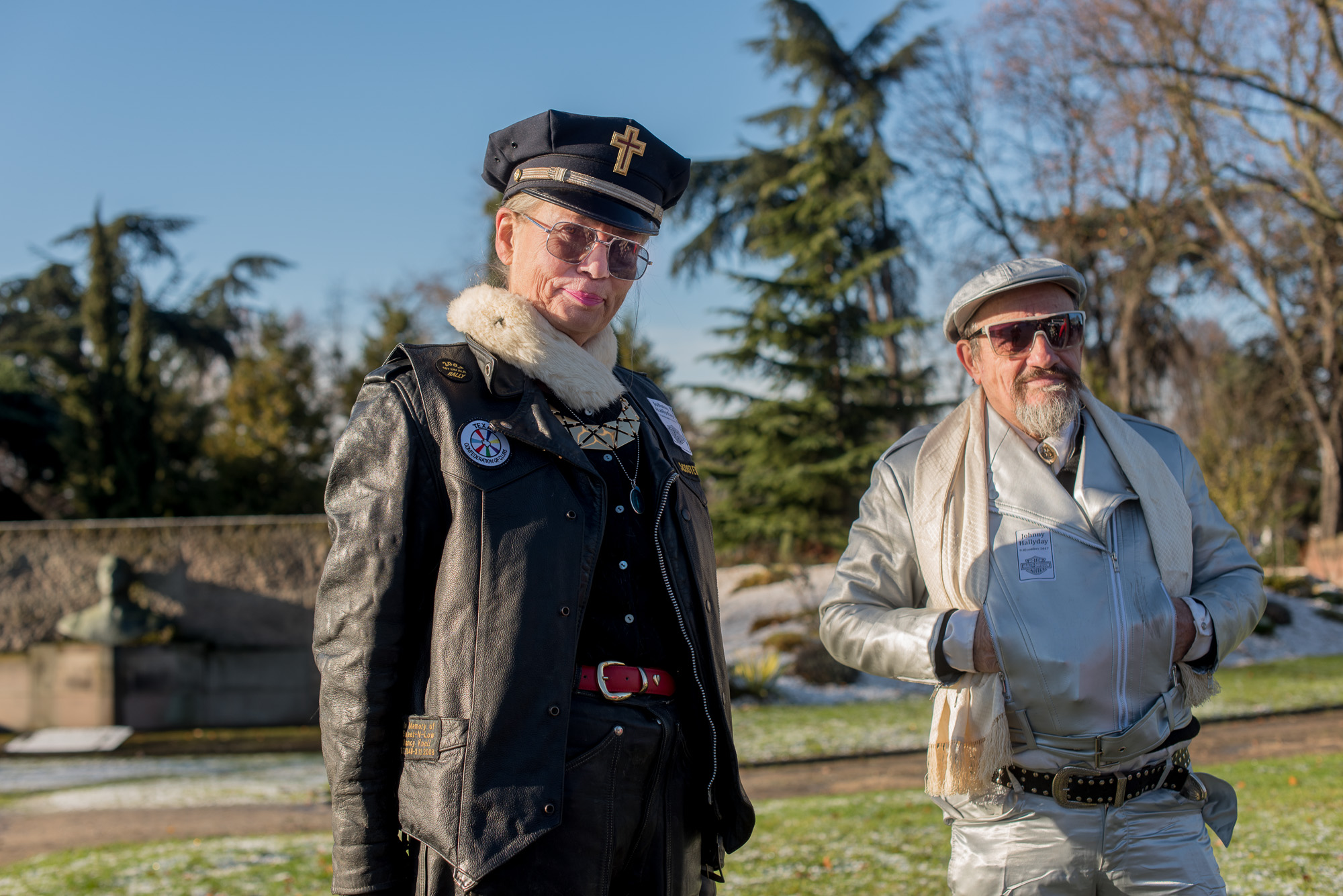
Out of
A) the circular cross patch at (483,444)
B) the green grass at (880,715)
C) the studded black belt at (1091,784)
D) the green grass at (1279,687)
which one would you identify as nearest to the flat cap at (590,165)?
the circular cross patch at (483,444)

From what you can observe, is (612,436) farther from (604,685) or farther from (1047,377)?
(1047,377)

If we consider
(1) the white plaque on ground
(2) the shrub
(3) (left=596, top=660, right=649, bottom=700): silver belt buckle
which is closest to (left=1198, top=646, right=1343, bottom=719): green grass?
(2) the shrub

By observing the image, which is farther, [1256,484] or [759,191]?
[1256,484]

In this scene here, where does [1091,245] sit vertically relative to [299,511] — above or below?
above

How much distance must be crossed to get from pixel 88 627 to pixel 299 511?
26.0ft

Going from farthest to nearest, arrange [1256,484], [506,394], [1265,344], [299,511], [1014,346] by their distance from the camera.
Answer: [1265,344] → [1256,484] → [299,511] → [1014,346] → [506,394]

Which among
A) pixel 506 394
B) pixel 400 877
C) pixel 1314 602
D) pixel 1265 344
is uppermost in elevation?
pixel 1265 344

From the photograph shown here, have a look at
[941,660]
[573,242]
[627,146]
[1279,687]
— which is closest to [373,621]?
[573,242]

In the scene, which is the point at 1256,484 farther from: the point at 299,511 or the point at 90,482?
the point at 90,482

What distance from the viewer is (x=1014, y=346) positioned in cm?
280

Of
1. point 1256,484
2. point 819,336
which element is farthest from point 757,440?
point 1256,484

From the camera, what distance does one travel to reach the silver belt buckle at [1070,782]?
2.42 m

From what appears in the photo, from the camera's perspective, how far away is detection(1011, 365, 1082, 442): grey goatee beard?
275 centimetres

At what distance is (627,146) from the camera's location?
2.37 meters
